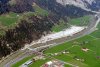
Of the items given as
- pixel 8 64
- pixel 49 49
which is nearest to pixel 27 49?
pixel 49 49

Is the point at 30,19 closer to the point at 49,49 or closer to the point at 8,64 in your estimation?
the point at 49,49

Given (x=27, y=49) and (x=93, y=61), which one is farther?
(x=27, y=49)

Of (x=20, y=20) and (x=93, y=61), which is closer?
(x=93, y=61)

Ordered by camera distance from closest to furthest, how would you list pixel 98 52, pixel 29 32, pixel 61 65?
pixel 61 65 < pixel 98 52 < pixel 29 32

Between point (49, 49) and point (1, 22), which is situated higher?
point (1, 22)

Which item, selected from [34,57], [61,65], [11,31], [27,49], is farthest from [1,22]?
[61,65]

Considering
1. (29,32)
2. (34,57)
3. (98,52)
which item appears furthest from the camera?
(29,32)

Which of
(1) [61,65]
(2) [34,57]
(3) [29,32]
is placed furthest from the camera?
(3) [29,32]

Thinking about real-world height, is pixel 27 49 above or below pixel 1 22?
below

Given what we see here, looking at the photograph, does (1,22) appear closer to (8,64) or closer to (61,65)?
(8,64)
